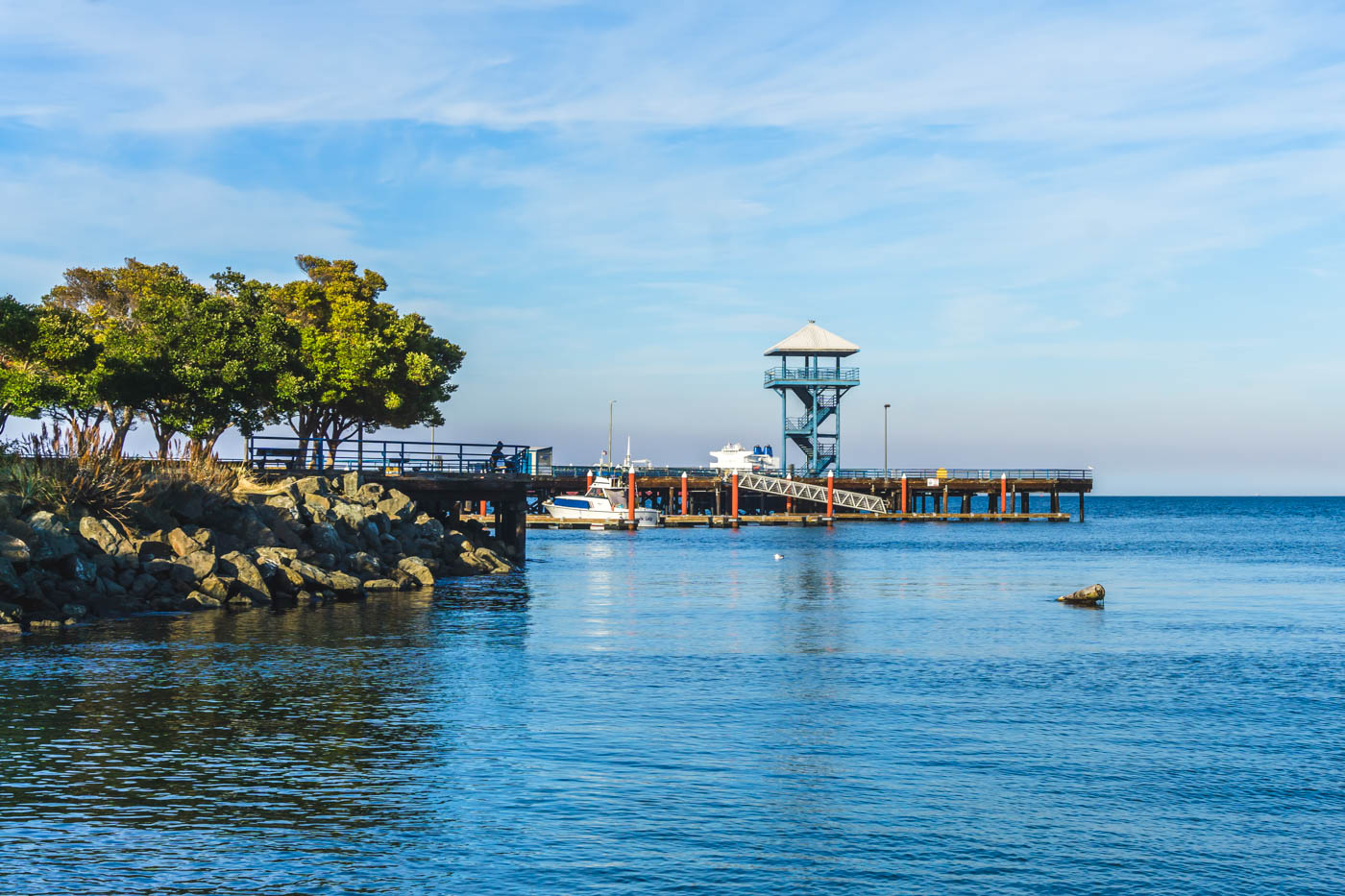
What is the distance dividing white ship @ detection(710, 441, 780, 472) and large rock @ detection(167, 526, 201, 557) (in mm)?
87344

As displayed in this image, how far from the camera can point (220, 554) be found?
35.1 meters

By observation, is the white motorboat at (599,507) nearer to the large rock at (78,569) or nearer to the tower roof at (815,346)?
the tower roof at (815,346)

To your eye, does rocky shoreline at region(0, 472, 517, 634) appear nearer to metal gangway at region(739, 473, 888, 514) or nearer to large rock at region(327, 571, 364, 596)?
large rock at region(327, 571, 364, 596)

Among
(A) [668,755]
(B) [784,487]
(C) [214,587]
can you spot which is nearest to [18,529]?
(C) [214,587]

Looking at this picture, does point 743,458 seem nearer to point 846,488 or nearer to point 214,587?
point 846,488

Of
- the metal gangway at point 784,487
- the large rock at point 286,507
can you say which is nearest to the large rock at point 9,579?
the large rock at point 286,507

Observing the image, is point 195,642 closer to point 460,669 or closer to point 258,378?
point 460,669

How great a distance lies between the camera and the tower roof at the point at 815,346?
10569cm

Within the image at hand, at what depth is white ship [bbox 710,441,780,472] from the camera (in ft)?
401

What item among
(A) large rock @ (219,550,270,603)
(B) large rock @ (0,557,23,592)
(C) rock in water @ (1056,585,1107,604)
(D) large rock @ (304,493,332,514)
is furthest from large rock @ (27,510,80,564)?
(C) rock in water @ (1056,585,1107,604)

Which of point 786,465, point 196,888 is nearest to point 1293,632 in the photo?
point 196,888

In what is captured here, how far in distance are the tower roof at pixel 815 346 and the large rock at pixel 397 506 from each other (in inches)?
2462

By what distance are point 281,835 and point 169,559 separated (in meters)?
23.2

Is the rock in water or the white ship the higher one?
the white ship
